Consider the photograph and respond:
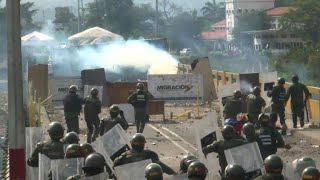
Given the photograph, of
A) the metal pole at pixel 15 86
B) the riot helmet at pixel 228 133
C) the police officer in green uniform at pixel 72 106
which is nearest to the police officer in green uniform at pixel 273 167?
the riot helmet at pixel 228 133

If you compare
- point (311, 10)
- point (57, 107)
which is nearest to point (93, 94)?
point (57, 107)

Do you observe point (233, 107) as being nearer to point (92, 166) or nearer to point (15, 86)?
point (15, 86)

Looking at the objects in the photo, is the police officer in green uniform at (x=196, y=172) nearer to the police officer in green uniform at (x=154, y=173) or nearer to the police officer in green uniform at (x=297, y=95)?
the police officer in green uniform at (x=154, y=173)

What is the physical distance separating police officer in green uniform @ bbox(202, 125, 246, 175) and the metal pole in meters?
2.56

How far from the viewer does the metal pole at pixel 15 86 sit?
11.6 meters

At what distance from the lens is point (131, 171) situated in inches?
417

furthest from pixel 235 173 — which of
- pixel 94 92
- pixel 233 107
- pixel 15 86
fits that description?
pixel 94 92

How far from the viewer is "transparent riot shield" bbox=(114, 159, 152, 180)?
34.7ft

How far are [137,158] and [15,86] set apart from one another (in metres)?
1.77

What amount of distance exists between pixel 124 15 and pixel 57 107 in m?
71.7

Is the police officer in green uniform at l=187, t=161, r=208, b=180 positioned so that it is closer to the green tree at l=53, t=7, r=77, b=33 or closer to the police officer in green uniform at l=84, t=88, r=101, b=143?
the police officer in green uniform at l=84, t=88, r=101, b=143

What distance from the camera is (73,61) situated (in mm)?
64000

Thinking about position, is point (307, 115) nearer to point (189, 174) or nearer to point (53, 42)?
point (189, 174)

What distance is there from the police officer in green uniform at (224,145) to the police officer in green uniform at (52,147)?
6.40 ft
